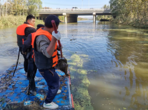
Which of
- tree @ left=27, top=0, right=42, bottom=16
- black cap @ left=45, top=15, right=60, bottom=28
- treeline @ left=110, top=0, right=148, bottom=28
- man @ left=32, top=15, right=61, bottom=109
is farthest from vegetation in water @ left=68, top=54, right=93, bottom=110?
tree @ left=27, top=0, right=42, bottom=16

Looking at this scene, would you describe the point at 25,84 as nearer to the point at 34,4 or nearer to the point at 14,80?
the point at 14,80

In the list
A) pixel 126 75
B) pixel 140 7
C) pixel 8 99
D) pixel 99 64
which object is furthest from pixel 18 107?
pixel 140 7

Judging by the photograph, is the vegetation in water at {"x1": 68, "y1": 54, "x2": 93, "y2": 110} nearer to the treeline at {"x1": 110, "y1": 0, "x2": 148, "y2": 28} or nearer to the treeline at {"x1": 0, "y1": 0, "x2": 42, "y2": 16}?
the treeline at {"x1": 110, "y1": 0, "x2": 148, "y2": 28}

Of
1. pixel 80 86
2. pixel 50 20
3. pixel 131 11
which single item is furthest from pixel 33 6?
pixel 50 20

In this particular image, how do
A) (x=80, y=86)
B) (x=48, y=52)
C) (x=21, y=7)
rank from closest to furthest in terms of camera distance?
(x=48, y=52)
(x=80, y=86)
(x=21, y=7)

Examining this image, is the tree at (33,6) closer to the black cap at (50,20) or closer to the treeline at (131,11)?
the treeline at (131,11)

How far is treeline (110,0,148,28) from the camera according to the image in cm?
2757

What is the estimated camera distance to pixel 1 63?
6.89 metres

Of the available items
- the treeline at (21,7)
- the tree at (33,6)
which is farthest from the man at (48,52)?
the tree at (33,6)

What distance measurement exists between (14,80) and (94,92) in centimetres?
242

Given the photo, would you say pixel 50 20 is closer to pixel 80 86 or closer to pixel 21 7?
pixel 80 86

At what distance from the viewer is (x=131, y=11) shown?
1544 inches

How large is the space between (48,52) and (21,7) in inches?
2065

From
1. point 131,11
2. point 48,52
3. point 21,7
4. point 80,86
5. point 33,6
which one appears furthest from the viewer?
point 33,6
